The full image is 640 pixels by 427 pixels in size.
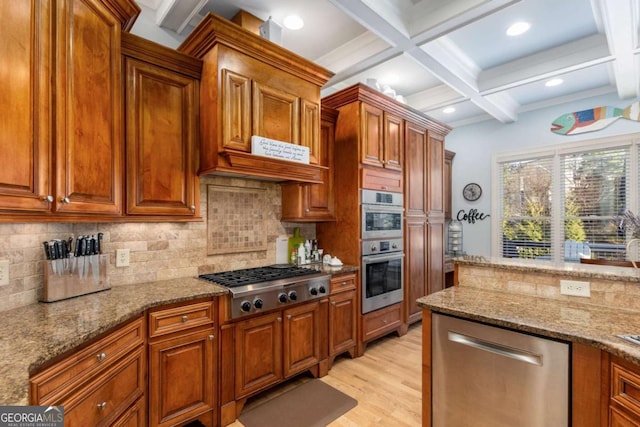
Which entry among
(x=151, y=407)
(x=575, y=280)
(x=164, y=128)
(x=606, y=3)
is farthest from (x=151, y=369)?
(x=606, y=3)

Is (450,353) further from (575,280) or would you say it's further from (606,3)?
(606,3)

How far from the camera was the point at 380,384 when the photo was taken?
251cm

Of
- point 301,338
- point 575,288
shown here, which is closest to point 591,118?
point 575,288

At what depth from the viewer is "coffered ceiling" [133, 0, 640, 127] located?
2332mm

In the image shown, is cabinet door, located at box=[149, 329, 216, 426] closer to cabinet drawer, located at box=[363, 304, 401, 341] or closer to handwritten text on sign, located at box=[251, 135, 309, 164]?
handwritten text on sign, located at box=[251, 135, 309, 164]

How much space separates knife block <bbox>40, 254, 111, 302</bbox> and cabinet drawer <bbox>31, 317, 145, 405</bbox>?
0.48m

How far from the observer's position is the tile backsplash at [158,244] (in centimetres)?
162

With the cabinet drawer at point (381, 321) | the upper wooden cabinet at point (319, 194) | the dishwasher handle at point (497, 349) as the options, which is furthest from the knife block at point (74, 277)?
the cabinet drawer at point (381, 321)

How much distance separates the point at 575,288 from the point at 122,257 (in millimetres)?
2793

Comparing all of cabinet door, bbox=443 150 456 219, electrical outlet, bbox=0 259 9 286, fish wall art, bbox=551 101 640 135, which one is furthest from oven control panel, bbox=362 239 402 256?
fish wall art, bbox=551 101 640 135

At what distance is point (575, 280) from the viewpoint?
163 centimetres

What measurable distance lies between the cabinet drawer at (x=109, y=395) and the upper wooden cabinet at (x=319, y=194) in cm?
167

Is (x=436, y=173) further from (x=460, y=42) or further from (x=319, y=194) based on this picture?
(x=319, y=194)

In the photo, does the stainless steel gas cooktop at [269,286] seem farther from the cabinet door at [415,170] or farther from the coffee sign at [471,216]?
the coffee sign at [471,216]
